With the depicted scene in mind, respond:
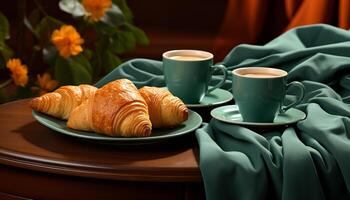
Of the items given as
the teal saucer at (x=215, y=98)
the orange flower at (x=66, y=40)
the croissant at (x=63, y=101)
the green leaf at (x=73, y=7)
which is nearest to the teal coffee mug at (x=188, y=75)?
the teal saucer at (x=215, y=98)

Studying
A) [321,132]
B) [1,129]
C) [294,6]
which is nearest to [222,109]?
[321,132]

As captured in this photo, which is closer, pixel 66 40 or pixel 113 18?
pixel 66 40

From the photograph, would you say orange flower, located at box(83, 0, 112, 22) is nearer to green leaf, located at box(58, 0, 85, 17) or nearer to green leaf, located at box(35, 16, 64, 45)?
green leaf, located at box(58, 0, 85, 17)

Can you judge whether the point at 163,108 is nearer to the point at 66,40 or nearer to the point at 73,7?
the point at 66,40

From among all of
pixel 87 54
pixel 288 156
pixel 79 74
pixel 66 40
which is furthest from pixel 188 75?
pixel 87 54

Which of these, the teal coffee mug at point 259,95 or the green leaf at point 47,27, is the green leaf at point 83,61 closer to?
the green leaf at point 47,27

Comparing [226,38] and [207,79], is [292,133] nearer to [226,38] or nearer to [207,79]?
[207,79]

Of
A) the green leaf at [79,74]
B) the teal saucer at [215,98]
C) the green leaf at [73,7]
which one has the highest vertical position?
the teal saucer at [215,98]

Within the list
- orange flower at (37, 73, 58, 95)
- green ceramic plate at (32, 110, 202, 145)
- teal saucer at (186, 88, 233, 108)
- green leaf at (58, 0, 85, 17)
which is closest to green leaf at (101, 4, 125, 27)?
green leaf at (58, 0, 85, 17)
